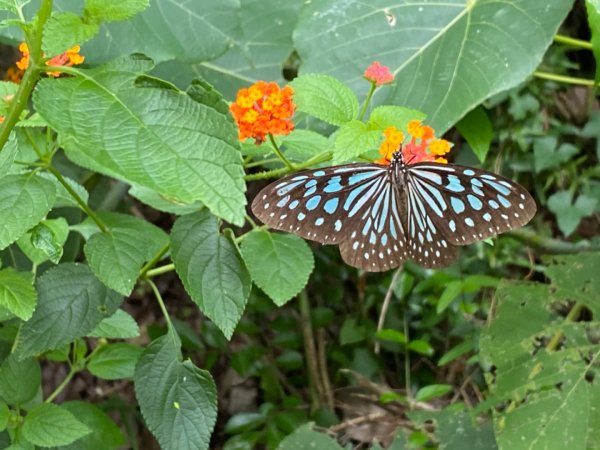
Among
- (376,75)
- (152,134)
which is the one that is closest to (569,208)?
(376,75)

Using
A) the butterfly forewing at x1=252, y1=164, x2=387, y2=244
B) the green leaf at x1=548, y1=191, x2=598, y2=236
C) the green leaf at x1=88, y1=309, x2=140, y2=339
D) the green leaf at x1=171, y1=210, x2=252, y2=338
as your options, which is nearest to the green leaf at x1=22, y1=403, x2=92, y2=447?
the green leaf at x1=88, y1=309, x2=140, y2=339

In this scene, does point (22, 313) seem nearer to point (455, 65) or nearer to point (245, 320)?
point (455, 65)

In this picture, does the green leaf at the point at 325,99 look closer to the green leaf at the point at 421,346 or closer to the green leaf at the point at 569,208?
the green leaf at the point at 421,346

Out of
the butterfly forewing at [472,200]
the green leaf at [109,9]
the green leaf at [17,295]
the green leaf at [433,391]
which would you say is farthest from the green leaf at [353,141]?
the green leaf at [433,391]

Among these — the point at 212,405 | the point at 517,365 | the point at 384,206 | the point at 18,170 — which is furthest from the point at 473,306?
the point at 18,170

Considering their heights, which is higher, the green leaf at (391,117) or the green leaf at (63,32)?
the green leaf at (63,32)

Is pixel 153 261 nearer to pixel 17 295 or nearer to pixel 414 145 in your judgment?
pixel 17 295
